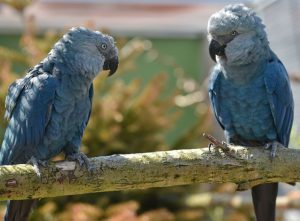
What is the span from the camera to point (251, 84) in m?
2.75

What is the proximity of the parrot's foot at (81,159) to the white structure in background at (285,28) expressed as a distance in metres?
1.93

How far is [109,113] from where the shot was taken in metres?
3.92

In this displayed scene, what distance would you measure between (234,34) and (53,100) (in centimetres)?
84

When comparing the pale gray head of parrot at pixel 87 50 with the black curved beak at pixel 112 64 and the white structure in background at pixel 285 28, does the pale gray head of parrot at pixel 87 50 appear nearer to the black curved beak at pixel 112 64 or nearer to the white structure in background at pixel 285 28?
the black curved beak at pixel 112 64

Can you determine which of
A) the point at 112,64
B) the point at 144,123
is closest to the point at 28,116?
the point at 112,64

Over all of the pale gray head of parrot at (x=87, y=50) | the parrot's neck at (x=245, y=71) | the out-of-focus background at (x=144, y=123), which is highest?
the pale gray head of parrot at (x=87, y=50)

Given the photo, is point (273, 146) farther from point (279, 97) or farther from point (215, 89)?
point (215, 89)

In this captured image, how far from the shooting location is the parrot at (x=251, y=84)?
267 centimetres

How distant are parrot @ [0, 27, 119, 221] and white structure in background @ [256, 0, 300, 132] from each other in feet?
6.18

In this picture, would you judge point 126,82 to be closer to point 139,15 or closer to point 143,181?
point 139,15

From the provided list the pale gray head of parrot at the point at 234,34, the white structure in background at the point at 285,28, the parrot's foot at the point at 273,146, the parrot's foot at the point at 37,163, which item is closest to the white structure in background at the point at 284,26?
the white structure in background at the point at 285,28

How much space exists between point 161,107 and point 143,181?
196cm

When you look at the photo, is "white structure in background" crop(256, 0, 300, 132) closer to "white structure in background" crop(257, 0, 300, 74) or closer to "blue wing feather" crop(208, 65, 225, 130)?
"white structure in background" crop(257, 0, 300, 74)

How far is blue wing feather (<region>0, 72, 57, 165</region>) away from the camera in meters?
2.43
